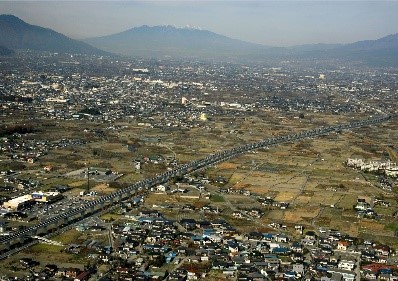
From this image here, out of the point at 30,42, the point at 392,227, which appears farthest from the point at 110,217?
the point at 30,42

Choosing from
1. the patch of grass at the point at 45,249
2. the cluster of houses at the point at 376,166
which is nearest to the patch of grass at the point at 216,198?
the patch of grass at the point at 45,249

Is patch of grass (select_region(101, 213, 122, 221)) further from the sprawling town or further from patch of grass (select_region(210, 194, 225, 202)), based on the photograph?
patch of grass (select_region(210, 194, 225, 202))

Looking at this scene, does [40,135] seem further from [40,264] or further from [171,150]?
[40,264]

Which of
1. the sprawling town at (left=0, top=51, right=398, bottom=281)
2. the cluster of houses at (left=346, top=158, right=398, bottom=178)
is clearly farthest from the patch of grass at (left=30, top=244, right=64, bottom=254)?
the cluster of houses at (left=346, top=158, right=398, bottom=178)

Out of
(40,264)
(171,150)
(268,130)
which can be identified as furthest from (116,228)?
(268,130)

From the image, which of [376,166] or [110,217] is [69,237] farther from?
[376,166]

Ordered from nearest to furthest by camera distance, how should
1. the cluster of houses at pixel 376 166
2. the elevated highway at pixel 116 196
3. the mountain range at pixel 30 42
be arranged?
the elevated highway at pixel 116 196
the cluster of houses at pixel 376 166
the mountain range at pixel 30 42

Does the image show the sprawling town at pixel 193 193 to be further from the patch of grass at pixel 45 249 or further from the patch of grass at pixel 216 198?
the patch of grass at pixel 216 198
